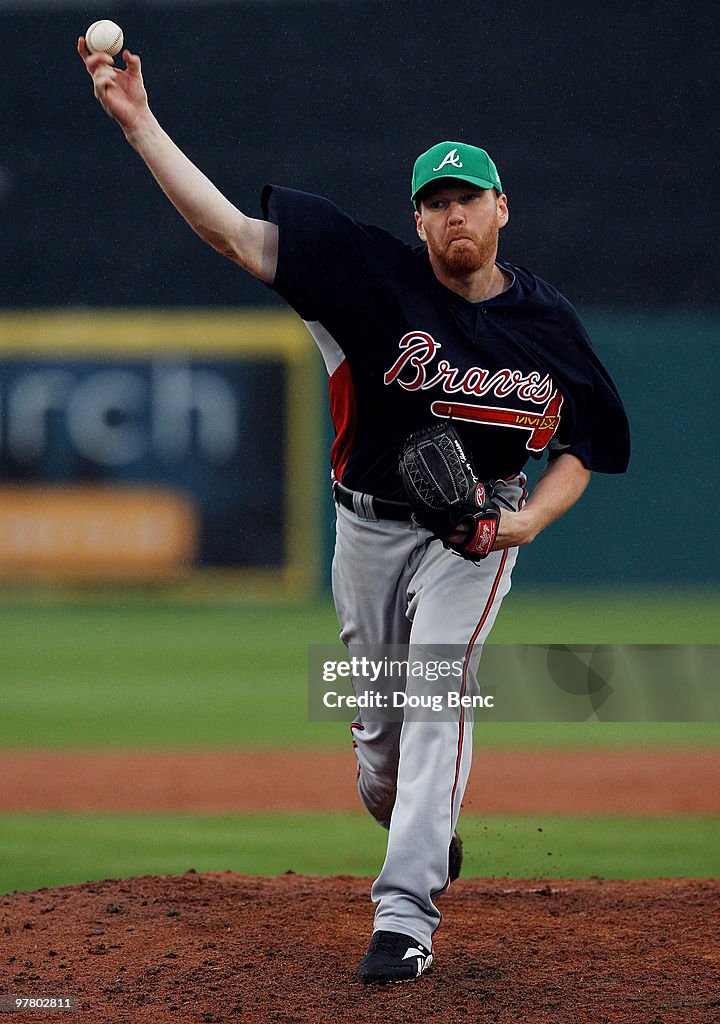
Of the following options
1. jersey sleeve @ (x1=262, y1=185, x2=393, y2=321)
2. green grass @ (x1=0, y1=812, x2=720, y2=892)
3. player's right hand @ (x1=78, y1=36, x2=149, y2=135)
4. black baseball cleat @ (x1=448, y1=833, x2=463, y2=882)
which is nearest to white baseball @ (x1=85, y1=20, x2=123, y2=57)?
player's right hand @ (x1=78, y1=36, x2=149, y2=135)

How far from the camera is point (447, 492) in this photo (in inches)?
124

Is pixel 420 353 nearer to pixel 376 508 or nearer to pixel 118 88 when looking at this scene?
pixel 376 508

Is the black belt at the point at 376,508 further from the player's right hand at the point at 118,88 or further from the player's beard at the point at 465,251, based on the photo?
the player's right hand at the point at 118,88

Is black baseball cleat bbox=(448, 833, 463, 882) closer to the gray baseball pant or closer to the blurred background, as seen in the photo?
the gray baseball pant

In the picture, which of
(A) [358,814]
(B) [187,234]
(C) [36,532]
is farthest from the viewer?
(B) [187,234]

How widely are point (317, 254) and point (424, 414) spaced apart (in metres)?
0.45

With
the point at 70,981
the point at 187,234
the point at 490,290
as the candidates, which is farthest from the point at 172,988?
the point at 187,234

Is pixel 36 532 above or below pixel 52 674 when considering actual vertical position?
above

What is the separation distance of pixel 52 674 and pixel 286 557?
4462 mm

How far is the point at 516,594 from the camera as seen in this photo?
1359cm

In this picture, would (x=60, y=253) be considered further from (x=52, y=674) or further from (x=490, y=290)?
(x=490, y=290)

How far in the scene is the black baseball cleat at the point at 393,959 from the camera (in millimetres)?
3035

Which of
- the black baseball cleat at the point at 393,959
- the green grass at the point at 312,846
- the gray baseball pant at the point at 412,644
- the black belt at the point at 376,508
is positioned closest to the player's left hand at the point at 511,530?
the gray baseball pant at the point at 412,644

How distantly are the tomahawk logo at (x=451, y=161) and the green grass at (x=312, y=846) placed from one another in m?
2.43
